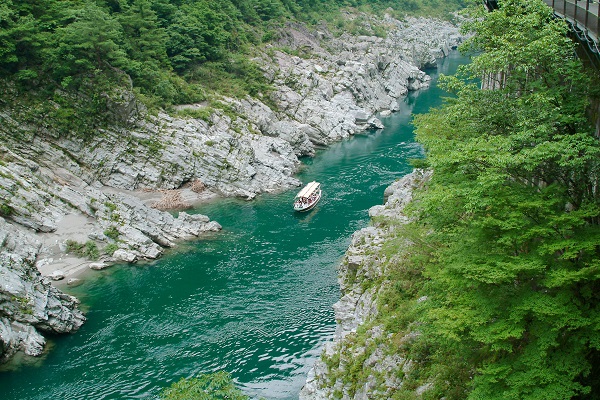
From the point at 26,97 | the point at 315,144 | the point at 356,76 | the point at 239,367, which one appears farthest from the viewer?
the point at 356,76

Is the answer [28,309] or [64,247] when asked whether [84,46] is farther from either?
[28,309]

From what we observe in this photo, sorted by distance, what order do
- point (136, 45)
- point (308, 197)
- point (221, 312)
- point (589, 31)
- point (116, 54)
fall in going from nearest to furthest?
point (589, 31), point (221, 312), point (308, 197), point (116, 54), point (136, 45)

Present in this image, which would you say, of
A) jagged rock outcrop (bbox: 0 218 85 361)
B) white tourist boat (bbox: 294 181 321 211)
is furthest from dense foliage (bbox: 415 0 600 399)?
white tourist boat (bbox: 294 181 321 211)


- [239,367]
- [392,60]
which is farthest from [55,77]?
[392,60]

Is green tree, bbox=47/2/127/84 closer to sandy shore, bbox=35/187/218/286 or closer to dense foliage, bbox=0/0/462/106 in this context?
dense foliage, bbox=0/0/462/106

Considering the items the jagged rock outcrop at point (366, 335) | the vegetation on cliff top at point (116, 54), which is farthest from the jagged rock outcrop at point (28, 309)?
the vegetation on cliff top at point (116, 54)

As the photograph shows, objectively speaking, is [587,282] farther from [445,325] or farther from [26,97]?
[26,97]

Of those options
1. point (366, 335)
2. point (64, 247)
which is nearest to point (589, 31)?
point (366, 335)
